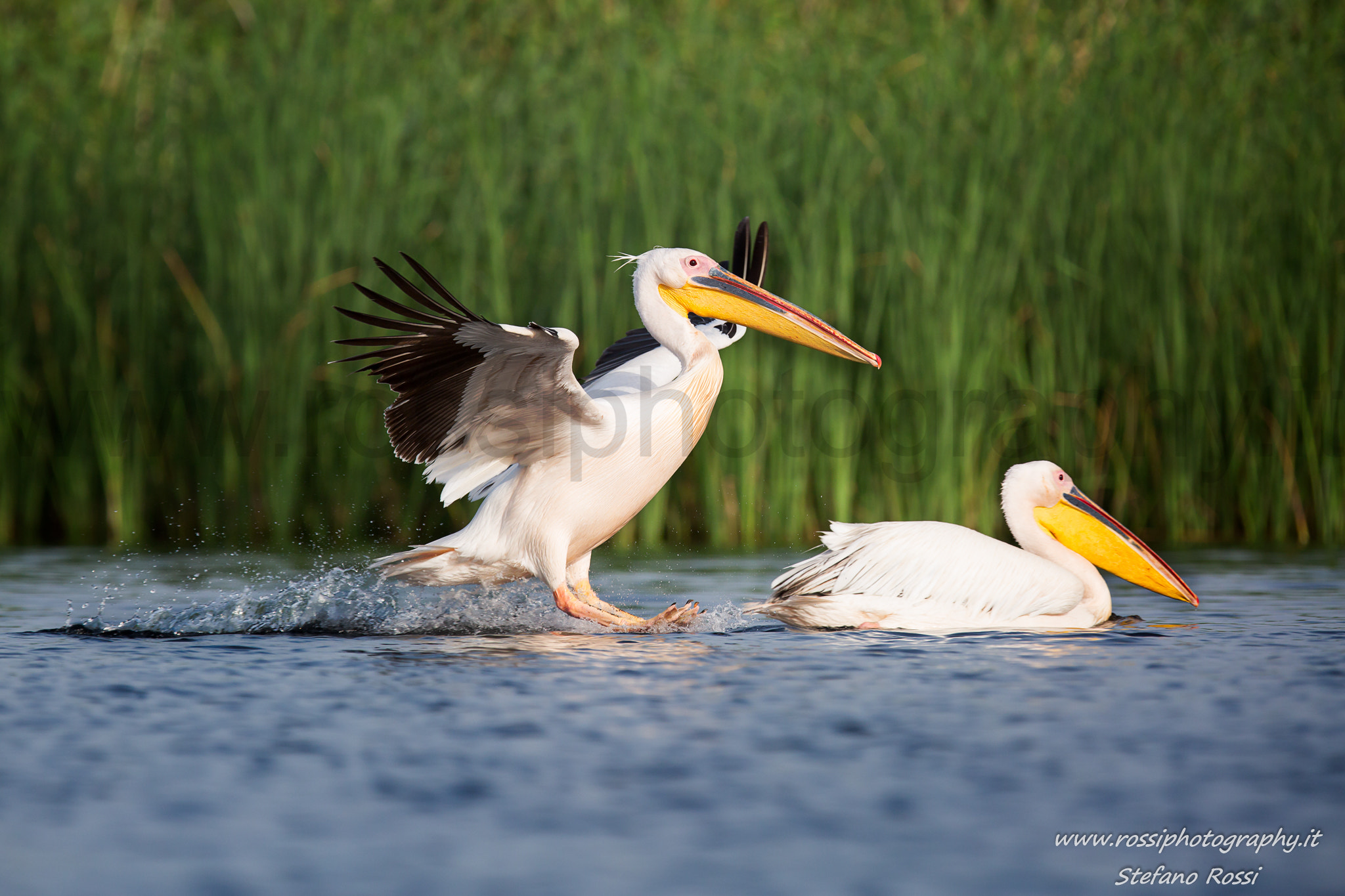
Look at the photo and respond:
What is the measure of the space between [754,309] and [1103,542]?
1722mm

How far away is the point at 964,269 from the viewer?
7.69 m

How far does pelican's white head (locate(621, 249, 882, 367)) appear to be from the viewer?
571 centimetres

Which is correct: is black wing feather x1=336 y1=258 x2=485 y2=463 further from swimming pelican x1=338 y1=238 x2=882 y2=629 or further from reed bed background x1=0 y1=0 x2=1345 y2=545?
reed bed background x1=0 y1=0 x2=1345 y2=545

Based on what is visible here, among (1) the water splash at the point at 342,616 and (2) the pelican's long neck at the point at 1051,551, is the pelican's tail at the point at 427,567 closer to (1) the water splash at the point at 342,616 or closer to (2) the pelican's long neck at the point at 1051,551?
(1) the water splash at the point at 342,616

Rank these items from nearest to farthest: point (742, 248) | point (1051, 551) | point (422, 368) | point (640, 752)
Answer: point (640, 752)
point (422, 368)
point (1051, 551)
point (742, 248)

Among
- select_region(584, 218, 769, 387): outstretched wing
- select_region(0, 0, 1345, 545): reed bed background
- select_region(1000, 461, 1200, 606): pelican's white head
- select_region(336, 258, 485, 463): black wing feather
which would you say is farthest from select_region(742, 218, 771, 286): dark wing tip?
select_region(336, 258, 485, 463): black wing feather

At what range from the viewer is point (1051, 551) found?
5.82m

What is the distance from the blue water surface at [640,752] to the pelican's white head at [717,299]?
1149 mm

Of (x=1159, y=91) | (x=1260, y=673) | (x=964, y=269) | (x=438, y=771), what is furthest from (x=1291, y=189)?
(x=438, y=771)

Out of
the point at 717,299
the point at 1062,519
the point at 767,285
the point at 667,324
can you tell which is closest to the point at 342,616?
the point at 667,324

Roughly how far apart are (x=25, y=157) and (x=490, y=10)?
5.48m

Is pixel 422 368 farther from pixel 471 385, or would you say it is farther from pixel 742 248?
pixel 742 248

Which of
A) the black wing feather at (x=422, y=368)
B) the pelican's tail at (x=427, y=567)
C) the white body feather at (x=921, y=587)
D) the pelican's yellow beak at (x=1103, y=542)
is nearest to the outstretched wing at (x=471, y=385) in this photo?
the black wing feather at (x=422, y=368)

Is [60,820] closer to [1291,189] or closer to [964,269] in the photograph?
[964,269]
